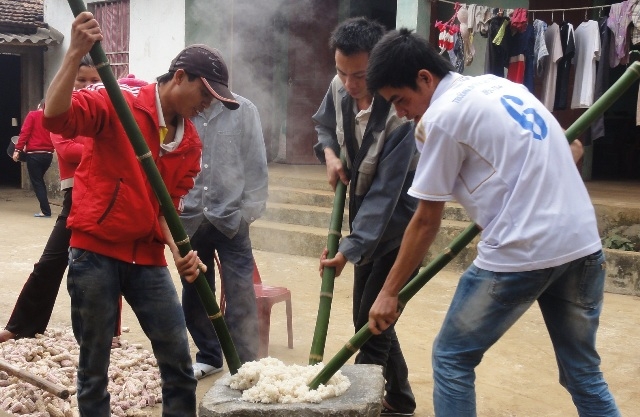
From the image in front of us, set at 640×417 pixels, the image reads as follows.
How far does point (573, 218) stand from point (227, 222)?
89.4 inches

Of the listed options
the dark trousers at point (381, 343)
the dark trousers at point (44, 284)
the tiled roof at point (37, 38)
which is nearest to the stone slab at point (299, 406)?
the dark trousers at point (381, 343)

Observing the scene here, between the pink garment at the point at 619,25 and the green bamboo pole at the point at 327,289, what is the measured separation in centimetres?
561

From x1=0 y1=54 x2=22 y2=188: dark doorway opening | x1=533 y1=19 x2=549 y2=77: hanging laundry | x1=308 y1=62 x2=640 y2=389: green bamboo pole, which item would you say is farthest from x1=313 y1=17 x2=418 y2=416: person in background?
x1=0 y1=54 x2=22 y2=188: dark doorway opening

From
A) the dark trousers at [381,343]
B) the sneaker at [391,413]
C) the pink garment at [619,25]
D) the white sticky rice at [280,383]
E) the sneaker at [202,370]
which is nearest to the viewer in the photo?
the white sticky rice at [280,383]

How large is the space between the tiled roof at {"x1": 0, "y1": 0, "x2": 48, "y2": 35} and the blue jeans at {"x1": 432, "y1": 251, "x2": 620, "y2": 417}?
43.8ft

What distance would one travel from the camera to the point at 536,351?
5.35 m

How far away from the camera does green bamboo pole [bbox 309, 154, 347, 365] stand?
3352 mm

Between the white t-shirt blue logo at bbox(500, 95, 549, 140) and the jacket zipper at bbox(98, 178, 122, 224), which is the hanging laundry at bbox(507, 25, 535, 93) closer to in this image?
the white t-shirt blue logo at bbox(500, 95, 549, 140)

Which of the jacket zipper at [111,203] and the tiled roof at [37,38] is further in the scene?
the tiled roof at [37,38]

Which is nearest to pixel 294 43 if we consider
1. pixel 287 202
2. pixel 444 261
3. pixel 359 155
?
pixel 287 202

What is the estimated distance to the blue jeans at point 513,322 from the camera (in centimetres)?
269

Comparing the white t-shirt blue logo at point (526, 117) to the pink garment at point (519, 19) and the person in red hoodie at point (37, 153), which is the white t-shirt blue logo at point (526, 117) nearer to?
the pink garment at point (519, 19)

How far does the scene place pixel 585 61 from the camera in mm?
8617

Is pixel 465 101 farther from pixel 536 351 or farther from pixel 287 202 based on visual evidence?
pixel 287 202
